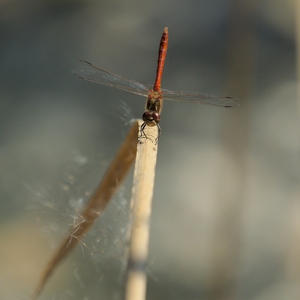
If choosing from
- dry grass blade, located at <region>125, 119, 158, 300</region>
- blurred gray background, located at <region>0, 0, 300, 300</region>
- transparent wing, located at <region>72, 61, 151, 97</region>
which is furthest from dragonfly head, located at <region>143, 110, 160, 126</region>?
dry grass blade, located at <region>125, 119, 158, 300</region>

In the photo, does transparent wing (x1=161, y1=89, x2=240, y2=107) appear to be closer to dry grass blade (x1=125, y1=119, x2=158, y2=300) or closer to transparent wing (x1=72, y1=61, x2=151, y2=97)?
transparent wing (x1=72, y1=61, x2=151, y2=97)

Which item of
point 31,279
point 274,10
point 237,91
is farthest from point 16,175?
point 274,10

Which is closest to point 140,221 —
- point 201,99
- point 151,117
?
point 151,117

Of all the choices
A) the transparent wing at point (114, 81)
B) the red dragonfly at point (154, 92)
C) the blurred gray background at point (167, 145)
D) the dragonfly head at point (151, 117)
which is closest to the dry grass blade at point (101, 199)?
the blurred gray background at point (167, 145)

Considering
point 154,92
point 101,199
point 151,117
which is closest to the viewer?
point 101,199

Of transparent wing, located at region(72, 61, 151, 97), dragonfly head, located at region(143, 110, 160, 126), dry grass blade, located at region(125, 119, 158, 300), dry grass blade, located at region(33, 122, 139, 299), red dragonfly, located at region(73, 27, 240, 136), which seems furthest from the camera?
transparent wing, located at region(72, 61, 151, 97)

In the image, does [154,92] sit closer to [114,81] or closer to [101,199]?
[114,81]
